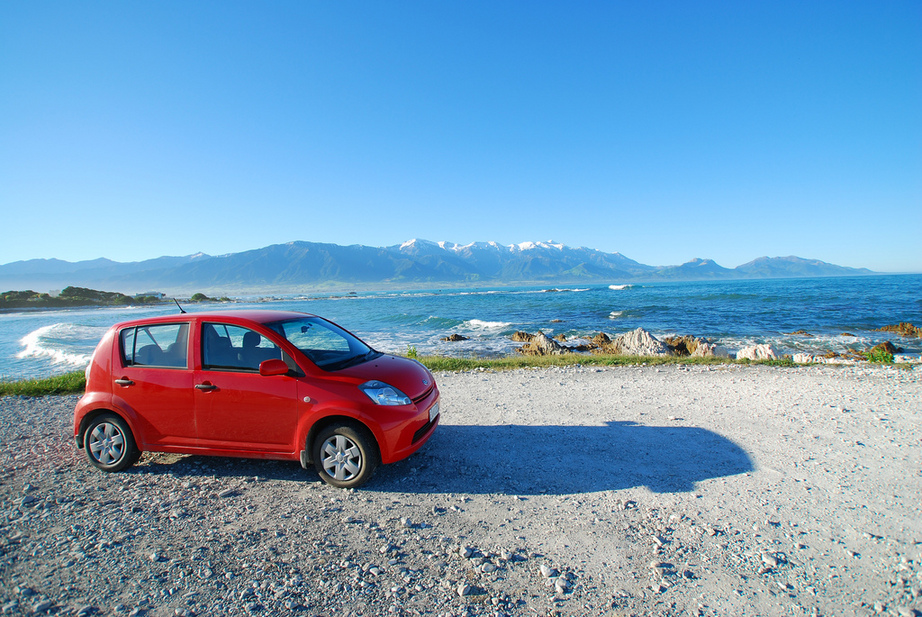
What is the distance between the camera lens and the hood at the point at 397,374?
4633 mm

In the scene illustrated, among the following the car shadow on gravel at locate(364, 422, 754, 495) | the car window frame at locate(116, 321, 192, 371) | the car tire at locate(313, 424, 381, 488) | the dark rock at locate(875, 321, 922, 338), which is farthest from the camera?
the dark rock at locate(875, 321, 922, 338)

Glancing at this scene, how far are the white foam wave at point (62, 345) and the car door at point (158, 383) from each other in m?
13.7

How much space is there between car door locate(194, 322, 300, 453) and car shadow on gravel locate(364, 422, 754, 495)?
1243 mm

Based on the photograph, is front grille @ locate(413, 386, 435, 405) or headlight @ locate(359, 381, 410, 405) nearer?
headlight @ locate(359, 381, 410, 405)

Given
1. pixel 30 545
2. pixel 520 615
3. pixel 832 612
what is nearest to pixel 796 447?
pixel 832 612

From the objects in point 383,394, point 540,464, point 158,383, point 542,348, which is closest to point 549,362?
point 542,348

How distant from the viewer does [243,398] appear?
4562 mm

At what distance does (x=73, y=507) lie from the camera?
4.15 m

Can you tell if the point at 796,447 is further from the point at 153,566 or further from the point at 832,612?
the point at 153,566

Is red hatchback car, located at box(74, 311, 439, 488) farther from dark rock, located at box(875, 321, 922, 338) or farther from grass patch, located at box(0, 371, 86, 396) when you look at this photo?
dark rock, located at box(875, 321, 922, 338)

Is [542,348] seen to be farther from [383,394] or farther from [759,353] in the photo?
[383,394]

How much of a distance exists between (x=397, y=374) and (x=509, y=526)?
2004 millimetres

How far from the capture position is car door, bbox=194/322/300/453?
4516 millimetres

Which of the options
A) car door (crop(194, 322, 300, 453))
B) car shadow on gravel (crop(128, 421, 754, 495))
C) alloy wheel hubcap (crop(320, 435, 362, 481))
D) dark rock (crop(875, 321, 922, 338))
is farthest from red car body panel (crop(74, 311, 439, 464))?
dark rock (crop(875, 321, 922, 338))
